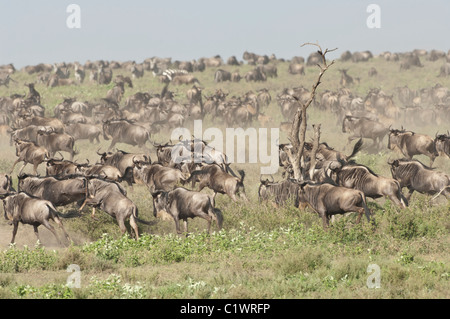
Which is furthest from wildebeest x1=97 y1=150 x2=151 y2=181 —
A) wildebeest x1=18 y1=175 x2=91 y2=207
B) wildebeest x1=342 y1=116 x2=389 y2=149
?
wildebeest x1=342 y1=116 x2=389 y2=149

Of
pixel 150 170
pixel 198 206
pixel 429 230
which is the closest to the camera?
pixel 429 230

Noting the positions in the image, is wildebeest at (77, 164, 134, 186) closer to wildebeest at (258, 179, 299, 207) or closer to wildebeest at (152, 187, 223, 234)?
wildebeest at (152, 187, 223, 234)

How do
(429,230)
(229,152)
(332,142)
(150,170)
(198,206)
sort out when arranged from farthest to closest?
(332,142) → (229,152) → (150,170) → (198,206) → (429,230)

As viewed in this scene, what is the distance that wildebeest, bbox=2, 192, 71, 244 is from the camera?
1352 centimetres

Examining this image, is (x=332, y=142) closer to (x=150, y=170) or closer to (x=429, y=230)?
(x=150, y=170)

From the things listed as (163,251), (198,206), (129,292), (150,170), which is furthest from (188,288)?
(150,170)

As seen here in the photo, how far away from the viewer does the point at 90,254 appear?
12.2 meters

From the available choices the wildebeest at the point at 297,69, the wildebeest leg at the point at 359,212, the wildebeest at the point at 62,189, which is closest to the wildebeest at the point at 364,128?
the wildebeest leg at the point at 359,212

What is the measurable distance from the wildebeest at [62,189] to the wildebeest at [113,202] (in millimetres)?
266

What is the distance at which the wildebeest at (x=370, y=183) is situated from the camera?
1495 centimetres

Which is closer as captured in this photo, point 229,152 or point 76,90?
point 229,152

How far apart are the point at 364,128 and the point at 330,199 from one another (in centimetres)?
1316

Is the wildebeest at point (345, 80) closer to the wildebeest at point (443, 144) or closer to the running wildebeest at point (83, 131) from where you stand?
the running wildebeest at point (83, 131)

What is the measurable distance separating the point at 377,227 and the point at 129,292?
615 centimetres
